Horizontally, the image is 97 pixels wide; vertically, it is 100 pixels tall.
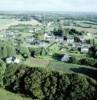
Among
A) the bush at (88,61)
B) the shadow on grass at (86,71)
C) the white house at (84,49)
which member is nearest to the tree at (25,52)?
the bush at (88,61)

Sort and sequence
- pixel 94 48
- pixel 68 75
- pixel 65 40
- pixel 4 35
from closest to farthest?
1. pixel 68 75
2. pixel 94 48
3. pixel 65 40
4. pixel 4 35

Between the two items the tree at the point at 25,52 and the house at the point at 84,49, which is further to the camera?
the house at the point at 84,49

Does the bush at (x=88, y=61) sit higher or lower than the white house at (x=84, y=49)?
higher

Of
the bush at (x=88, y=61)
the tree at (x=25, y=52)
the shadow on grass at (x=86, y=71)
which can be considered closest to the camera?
the shadow on grass at (x=86, y=71)

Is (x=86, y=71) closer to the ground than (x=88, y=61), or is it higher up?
Answer: closer to the ground

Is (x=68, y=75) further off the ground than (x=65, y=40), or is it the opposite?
(x=68, y=75)

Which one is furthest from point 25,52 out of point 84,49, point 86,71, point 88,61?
point 86,71

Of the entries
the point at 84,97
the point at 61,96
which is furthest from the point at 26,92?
the point at 84,97

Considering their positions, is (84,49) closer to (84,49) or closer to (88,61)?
(84,49)

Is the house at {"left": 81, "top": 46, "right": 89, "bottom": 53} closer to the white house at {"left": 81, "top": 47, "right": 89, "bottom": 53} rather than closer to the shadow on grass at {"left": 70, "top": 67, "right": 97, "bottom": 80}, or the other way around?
the white house at {"left": 81, "top": 47, "right": 89, "bottom": 53}

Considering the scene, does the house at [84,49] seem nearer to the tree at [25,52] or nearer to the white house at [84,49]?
the white house at [84,49]

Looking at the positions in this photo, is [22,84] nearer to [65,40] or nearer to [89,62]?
[89,62]
